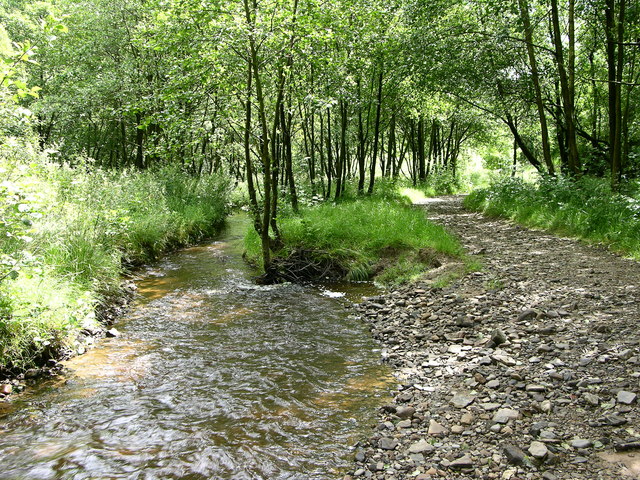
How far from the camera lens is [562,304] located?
20.9 feet

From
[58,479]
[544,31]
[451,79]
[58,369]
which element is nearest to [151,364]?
[58,369]

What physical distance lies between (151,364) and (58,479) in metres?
2.29

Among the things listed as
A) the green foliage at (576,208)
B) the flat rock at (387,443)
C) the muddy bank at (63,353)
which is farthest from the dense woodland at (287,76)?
the flat rock at (387,443)

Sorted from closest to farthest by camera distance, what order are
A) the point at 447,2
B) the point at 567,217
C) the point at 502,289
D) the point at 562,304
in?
the point at 562,304 → the point at 502,289 → the point at 567,217 → the point at 447,2

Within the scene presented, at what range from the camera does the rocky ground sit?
3.38 metres

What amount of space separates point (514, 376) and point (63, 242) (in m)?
8.13

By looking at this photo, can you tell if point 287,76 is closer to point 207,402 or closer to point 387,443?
point 207,402

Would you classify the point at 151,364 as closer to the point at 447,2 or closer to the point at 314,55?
the point at 314,55

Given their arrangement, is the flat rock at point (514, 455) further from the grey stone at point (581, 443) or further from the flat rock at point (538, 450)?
the grey stone at point (581, 443)

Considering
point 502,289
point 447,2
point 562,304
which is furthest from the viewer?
point 447,2

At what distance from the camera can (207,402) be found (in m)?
4.96

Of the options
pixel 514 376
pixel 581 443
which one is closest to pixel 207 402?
pixel 514 376

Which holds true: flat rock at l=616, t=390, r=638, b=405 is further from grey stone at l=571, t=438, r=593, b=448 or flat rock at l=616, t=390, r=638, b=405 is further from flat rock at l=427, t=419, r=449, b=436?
A: flat rock at l=427, t=419, r=449, b=436

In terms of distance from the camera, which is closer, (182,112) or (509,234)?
(182,112)
